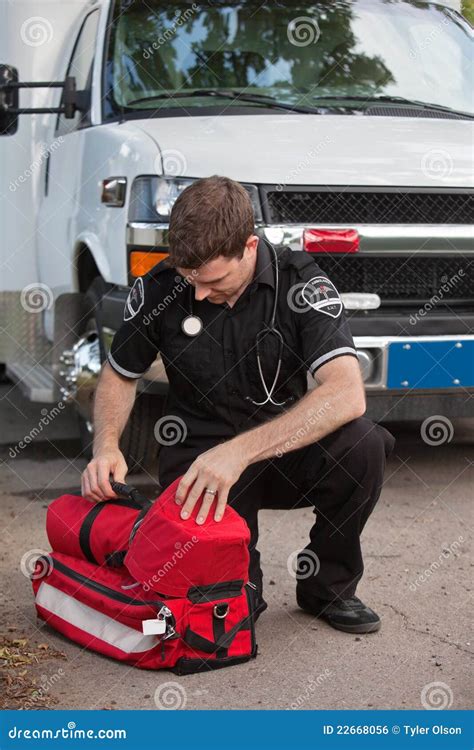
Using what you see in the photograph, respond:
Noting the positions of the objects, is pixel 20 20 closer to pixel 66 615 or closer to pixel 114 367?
pixel 114 367

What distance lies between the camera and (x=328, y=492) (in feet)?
11.9

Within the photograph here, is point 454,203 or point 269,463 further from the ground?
point 454,203

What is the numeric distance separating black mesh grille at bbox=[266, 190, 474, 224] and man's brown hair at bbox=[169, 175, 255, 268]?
48.4 inches

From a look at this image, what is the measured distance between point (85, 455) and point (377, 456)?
244cm

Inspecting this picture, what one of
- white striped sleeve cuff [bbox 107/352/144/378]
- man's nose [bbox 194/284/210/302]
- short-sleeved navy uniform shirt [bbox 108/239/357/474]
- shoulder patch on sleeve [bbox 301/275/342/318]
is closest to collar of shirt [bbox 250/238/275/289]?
short-sleeved navy uniform shirt [bbox 108/239/357/474]

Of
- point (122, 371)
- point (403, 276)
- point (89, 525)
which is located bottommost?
point (89, 525)

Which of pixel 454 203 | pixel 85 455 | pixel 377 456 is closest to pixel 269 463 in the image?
pixel 377 456

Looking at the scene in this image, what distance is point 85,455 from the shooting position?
5.76 meters

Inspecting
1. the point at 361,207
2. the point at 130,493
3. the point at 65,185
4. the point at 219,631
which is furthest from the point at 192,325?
the point at 65,185

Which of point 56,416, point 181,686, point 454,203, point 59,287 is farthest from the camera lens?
point 56,416

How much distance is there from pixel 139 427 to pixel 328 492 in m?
1.67

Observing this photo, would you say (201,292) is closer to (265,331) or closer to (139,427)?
(265,331)

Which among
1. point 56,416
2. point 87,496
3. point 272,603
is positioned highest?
point 87,496

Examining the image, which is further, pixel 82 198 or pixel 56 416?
pixel 56 416
